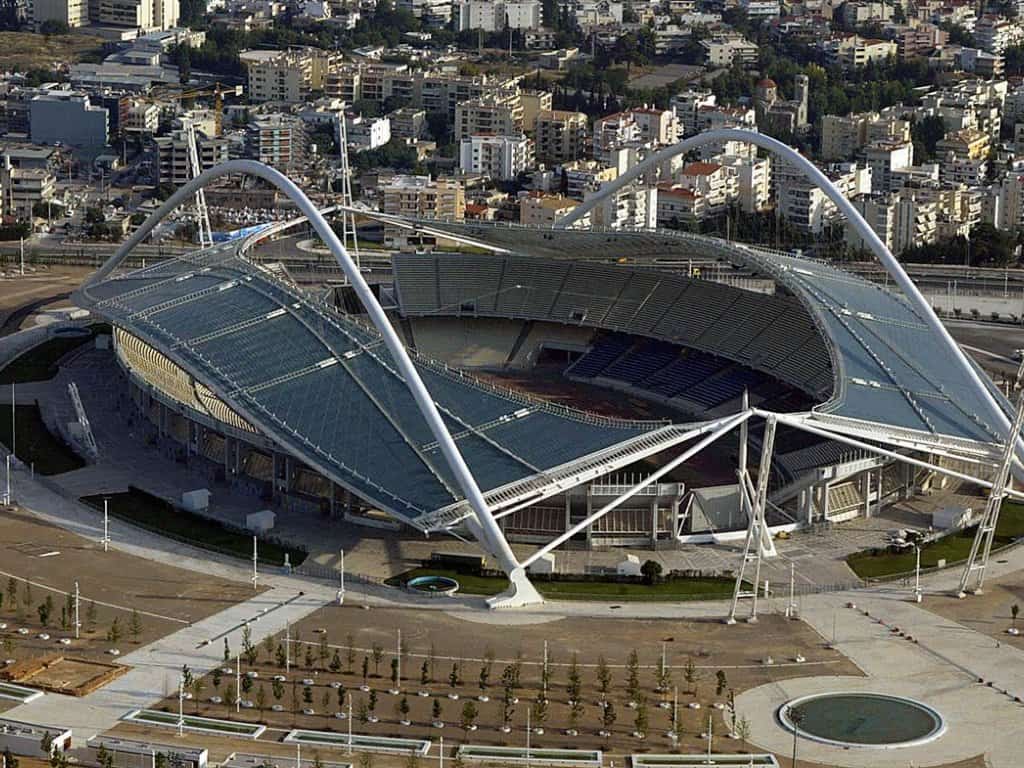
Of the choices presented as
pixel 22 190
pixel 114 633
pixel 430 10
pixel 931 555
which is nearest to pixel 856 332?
pixel 931 555

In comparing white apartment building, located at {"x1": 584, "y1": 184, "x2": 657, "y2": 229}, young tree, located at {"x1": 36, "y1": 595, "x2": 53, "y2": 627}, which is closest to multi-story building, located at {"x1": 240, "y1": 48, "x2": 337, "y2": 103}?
white apartment building, located at {"x1": 584, "y1": 184, "x2": 657, "y2": 229}

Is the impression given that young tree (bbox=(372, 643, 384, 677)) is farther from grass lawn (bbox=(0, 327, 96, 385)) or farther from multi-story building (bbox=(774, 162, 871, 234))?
multi-story building (bbox=(774, 162, 871, 234))

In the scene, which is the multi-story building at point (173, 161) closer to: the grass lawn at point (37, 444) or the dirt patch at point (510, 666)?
the grass lawn at point (37, 444)

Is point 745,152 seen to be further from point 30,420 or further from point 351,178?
point 30,420

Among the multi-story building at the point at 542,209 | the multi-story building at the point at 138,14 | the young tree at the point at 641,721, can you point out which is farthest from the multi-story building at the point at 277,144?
the young tree at the point at 641,721

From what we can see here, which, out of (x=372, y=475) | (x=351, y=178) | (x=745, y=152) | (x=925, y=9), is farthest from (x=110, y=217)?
(x=925, y=9)

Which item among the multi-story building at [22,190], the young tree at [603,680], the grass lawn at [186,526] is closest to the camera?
the young tree at [603,680]
